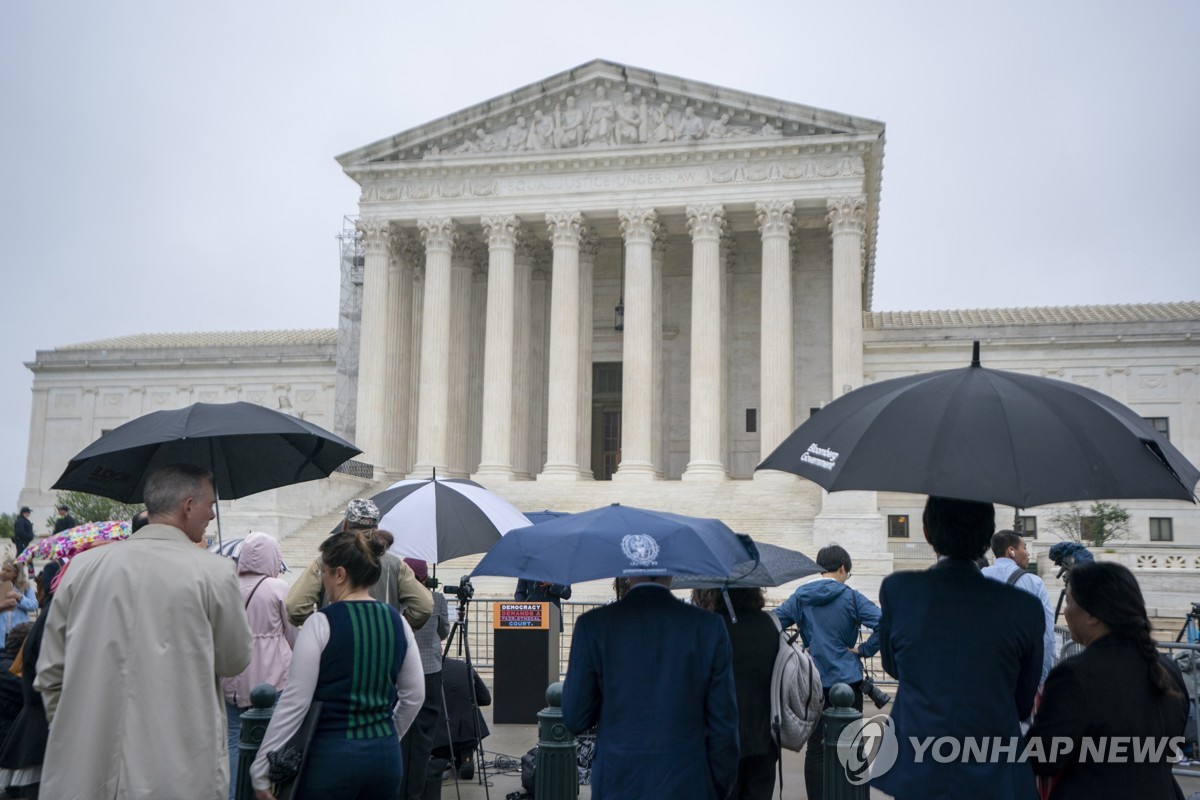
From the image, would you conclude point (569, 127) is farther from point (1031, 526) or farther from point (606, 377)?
point (1031, 526)

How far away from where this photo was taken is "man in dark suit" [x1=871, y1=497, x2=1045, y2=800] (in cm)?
499

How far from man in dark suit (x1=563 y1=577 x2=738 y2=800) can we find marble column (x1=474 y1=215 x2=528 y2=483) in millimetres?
31391

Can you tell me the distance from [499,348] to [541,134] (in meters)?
7.84

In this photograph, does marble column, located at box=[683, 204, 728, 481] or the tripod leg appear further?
marble column, located at box=[683, 204, 728, 481]

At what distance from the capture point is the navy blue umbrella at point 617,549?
224 inches

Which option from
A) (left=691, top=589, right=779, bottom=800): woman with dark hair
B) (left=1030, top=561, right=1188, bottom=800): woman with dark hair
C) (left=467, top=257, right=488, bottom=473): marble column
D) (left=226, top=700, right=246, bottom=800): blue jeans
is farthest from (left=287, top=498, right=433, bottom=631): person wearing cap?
(left=467, top=257, right=488, bottom=473): marble column

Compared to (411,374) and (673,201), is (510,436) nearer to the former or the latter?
(411,374)

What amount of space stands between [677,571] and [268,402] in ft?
158

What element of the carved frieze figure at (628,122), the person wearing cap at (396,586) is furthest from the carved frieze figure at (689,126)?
the person wearing cap at (396,586)

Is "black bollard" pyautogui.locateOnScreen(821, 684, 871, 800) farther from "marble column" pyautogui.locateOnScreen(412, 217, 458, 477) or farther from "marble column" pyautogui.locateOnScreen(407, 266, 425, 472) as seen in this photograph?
"marble column" pyautogui.locateOnScreen(407, 266, 425, 472)

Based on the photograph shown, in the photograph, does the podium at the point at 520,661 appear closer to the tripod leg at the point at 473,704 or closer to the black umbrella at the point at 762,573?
the tripod leg at the point at 473,704

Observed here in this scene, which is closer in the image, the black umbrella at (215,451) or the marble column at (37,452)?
the black umbrella at (215,451)

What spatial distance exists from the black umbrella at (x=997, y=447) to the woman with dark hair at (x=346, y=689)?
2374mm

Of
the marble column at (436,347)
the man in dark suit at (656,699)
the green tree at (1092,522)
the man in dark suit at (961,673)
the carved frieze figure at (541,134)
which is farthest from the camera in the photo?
the carved frieze figure at (541,134)
